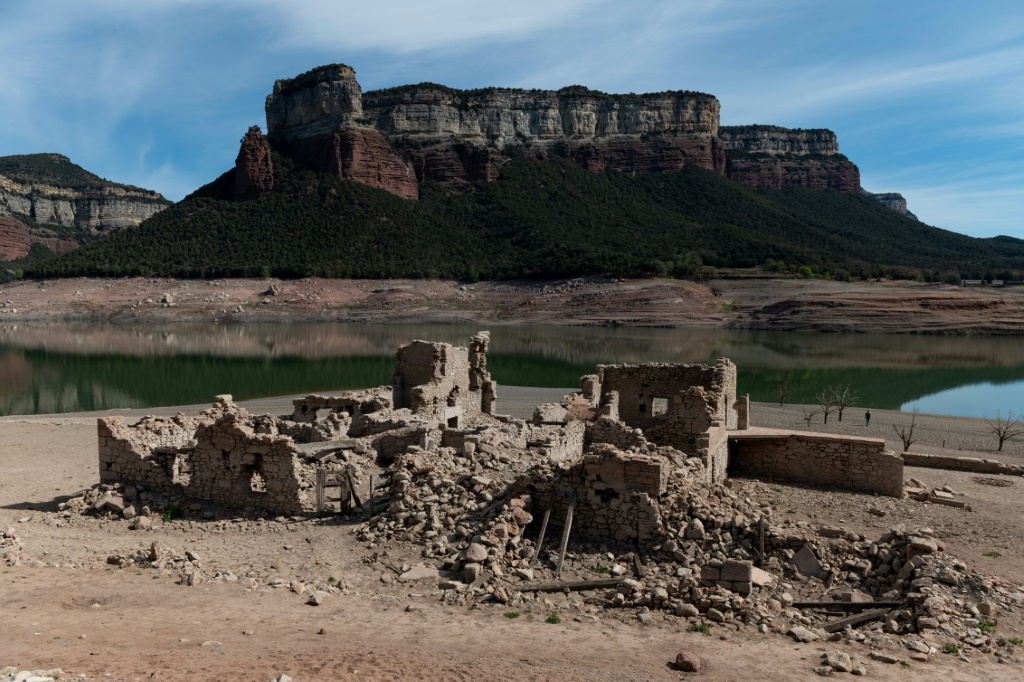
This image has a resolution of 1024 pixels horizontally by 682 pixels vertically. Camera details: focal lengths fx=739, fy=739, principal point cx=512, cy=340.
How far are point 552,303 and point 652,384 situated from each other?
84.2 m

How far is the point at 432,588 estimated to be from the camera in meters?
10.8

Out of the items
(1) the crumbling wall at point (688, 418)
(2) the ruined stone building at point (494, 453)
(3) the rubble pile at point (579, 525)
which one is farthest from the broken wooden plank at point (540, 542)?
(1) the crumbling wall at point (688, 418)

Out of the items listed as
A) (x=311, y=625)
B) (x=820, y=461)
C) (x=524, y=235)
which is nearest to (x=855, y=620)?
(x=311, y=625)

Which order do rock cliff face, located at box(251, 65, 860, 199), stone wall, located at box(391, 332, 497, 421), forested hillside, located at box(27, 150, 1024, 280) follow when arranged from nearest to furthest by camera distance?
stone wall, located at box(391, 332, 497, 421) < forested hillside, located at box(27, 150, 1024, 280) < rock cliff face, located at box(251, 65, 860, 199)

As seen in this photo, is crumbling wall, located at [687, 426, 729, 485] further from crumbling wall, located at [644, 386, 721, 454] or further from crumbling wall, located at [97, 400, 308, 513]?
crumbling wall, located at [97, 400, 308, 513]

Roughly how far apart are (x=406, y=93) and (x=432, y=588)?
7039 inches

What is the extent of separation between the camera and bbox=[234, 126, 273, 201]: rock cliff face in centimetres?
14688

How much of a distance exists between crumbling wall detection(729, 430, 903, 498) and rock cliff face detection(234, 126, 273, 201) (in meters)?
143

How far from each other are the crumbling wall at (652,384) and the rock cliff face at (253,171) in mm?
137809

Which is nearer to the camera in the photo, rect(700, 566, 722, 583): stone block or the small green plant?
rect(700, 566, 722, 583): stone block

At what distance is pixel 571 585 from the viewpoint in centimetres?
1071

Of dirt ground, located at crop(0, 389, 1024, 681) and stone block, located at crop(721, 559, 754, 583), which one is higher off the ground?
stone block, located at crop(721, 559, 754, 583)

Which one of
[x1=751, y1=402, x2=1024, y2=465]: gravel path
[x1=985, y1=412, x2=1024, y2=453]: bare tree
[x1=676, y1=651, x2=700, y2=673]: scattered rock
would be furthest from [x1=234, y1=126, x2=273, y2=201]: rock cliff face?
[x1=676, y1=651, x2=700, y2=673]: scattered rock

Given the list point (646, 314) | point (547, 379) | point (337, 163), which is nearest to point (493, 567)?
point (547, 379)
